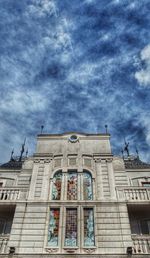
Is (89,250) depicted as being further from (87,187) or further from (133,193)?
(133,193)

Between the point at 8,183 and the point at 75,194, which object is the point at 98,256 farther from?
the point at 8,183

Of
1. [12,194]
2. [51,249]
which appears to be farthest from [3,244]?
[12,194]

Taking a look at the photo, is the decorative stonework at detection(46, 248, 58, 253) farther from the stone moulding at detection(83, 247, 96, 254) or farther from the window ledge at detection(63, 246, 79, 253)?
the stone moulding at detection(83, 247, 96, 254)

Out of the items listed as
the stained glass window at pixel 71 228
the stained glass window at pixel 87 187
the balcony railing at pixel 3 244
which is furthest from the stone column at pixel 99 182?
the balcony railing at pixel 3 244

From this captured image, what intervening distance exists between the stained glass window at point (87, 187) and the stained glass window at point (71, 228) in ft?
5.09

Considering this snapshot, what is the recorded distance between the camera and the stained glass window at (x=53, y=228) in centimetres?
1594

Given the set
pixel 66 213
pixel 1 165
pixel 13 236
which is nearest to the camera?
pixel 13 236

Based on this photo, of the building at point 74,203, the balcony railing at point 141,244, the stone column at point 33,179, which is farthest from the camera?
the stone column at point 33,179

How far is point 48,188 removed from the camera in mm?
18797

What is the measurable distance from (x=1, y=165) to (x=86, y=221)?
37.7 feet

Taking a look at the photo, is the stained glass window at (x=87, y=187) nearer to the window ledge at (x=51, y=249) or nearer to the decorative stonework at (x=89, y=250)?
the decorative stonework at (x=89, y=250)

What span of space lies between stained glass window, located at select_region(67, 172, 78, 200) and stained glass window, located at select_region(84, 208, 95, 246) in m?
1.52

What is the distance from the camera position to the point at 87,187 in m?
19.0

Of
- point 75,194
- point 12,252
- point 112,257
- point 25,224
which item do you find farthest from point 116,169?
point 12,252
